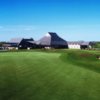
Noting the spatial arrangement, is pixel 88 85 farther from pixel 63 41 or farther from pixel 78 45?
pixel 78 45

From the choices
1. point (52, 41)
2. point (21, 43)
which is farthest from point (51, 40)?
point (21, 43)

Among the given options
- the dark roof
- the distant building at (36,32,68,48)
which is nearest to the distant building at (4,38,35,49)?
the distant building at (36,32,68,48)

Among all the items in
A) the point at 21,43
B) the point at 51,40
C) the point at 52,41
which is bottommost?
the point at 21,43

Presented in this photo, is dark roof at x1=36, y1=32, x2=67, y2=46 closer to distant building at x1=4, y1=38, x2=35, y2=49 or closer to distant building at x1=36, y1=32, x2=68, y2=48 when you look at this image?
distant building at x1=36, y1=32, x2=68, y2=48

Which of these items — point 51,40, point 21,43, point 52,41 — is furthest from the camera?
point 21,43

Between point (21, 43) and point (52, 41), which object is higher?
point (52, 41)

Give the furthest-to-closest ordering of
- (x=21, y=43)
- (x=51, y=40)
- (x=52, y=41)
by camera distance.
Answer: (x=21, y=43), (x=52, y=41), (x=51, y=40)

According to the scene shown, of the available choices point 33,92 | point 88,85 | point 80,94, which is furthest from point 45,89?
point 88,85

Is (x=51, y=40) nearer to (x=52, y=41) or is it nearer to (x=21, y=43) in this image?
(x=52, y=41)

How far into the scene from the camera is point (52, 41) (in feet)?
442

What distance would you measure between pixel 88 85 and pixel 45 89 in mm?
3717

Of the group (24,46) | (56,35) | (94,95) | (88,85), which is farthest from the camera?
(56,35)

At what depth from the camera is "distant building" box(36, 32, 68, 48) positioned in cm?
13312

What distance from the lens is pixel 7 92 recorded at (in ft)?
53.7
